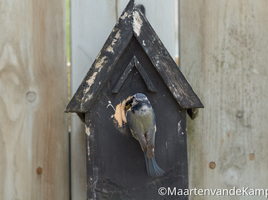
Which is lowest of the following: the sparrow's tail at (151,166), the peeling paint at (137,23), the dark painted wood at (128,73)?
the sparrow's tail at (151,166)

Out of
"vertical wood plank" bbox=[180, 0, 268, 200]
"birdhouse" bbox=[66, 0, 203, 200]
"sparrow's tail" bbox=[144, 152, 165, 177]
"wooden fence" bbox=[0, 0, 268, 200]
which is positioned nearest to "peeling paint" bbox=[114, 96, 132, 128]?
"birdhouse" bbox=[66, 0, 203, 200]

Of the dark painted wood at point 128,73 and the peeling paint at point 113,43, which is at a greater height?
the peeling paint at point 113,43

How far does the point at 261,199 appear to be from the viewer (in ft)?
5.77

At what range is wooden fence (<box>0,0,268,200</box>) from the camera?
1689mm

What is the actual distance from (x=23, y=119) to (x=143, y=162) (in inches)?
21.3

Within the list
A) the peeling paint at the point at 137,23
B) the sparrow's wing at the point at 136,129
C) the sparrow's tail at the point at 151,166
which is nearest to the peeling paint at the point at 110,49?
the peeling paint at the point at 137,23

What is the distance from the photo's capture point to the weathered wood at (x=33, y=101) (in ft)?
5.51

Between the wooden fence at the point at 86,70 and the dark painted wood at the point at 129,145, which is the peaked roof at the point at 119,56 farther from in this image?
the wooden fence at the point at 86,70

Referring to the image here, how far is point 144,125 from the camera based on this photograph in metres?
1.43

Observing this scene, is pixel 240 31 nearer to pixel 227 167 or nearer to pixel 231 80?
pixel 231 80

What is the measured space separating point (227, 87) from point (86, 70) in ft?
1.97

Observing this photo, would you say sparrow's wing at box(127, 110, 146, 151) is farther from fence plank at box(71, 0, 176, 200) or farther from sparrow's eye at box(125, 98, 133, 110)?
fence plank at box(71, 0, 176, 200)

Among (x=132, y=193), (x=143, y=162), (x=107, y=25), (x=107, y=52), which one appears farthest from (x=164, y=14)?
(x=132, y=193)

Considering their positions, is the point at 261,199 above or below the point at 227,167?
below
